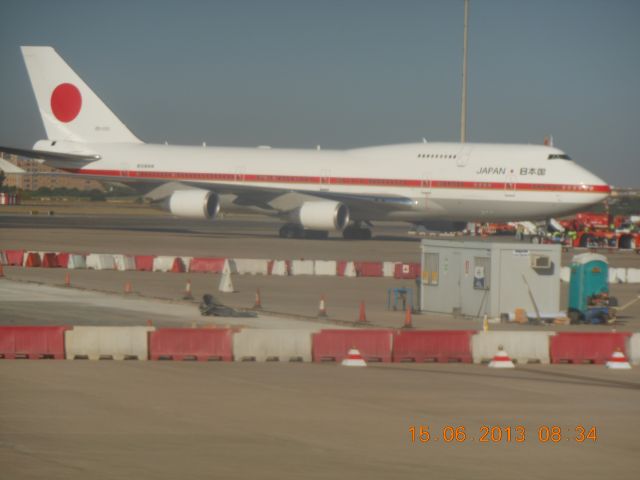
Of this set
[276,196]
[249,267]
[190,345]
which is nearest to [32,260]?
[249,267]

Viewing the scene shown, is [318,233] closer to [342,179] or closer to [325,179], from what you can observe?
[325,179]

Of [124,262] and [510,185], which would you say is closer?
[124,262]

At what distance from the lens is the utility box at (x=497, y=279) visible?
3061cm

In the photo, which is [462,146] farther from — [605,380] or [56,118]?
[605,380]

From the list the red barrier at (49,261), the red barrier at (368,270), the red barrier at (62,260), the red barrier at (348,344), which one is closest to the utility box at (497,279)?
the red barrier at (348,344)

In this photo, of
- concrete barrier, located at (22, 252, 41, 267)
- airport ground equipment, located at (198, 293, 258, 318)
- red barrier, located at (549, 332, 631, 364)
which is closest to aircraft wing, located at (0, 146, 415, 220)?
concrete barrier, located at (22, 252, 41, 267)

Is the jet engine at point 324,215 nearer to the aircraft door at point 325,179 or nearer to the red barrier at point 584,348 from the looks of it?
the aircraft door at point 325,179

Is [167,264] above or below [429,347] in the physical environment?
above

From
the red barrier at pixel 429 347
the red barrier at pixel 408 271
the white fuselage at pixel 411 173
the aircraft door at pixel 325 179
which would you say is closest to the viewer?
the red barrier at pixel 429 347

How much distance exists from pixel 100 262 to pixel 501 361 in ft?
77.0

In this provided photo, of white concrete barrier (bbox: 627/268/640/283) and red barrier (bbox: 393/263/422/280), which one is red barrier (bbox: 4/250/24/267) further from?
white concrete barrier (bbox: 627/268/640/283)

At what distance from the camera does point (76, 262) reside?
4231 cm

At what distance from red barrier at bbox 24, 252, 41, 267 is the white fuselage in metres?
19.0

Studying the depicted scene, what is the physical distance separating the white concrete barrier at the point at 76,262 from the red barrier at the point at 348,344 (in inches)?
862
